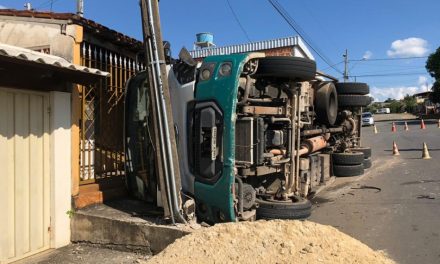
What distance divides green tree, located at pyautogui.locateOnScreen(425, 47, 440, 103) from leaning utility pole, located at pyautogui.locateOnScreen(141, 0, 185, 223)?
176 ft

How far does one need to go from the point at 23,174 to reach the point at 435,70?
56.3m

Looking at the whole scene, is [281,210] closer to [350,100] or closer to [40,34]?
[40,34]

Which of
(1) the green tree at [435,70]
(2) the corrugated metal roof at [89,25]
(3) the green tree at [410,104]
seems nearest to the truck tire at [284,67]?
(2) the corrugated metal roof at [89,25]

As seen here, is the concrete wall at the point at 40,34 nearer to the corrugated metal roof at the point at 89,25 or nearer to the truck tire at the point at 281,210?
the corrugated metal roof at the point at 89,25

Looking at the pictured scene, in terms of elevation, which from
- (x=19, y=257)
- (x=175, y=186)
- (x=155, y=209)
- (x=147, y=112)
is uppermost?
(x=147, y=112)

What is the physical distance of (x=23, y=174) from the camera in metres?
5.57

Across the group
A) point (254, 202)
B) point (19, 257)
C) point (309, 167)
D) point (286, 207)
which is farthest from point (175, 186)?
point (309, 167)

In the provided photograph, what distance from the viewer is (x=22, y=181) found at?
5551mm

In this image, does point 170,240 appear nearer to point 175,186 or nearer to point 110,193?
point 175,186

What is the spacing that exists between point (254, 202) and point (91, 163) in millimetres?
2814

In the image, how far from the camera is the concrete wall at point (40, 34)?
650 cm

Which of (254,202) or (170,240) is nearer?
(170,240)

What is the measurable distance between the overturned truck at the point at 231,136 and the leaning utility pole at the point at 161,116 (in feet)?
0.38

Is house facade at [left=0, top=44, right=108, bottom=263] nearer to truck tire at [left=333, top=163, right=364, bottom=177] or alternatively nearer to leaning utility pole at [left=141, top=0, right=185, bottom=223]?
leaning utility pole at [left=141, top=0, right=185, bottom=223]
